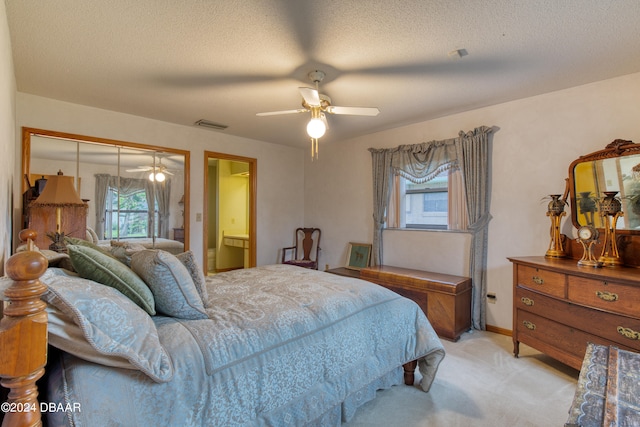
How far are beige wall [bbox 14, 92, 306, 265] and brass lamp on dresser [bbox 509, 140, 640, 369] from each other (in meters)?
3.59

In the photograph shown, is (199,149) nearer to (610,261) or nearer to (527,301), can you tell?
(527,301)

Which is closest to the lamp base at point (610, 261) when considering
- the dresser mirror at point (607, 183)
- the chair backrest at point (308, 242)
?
the dresser mirror at point (607, 183)

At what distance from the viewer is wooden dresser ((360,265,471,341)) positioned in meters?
3.10

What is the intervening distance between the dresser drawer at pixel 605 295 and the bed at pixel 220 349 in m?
1.13

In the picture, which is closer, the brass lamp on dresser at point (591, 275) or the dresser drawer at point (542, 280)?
the brass lamp on dresser at point (591, 275)

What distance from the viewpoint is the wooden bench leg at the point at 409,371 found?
2.18 m

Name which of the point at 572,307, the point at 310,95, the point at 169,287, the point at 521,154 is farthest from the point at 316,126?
the point at 572,307

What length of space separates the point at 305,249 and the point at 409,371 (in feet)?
10.5

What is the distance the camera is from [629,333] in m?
1.93

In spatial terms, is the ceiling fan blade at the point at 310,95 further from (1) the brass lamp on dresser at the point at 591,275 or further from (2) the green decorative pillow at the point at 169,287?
(1) the brass lamp on dresser at the point at 591,275

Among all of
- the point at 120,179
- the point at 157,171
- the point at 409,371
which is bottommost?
the point at 409,371

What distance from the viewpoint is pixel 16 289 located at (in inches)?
28.0

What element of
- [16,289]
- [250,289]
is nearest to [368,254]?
[250,289]

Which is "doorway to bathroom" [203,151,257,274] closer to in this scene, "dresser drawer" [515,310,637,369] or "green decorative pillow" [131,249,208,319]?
"green decorative pillow" [131,249,208,319]
